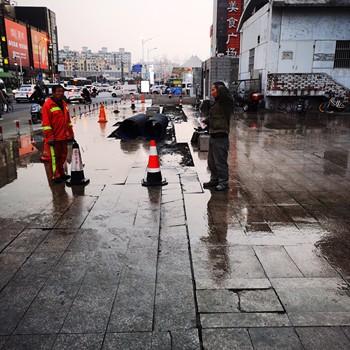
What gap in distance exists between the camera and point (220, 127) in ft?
21.2

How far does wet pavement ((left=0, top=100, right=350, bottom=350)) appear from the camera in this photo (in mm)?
2859

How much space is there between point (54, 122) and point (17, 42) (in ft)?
235

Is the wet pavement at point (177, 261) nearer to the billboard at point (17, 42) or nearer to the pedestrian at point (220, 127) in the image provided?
the pedestrian at point (220, 127)

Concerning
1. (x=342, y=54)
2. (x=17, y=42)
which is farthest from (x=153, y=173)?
(x=17, y=42)

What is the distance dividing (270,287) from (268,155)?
6620 millimetres

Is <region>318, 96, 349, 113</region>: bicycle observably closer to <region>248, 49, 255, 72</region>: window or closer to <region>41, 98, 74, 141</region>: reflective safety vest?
<region>248, 49, 255, 72</region>: window

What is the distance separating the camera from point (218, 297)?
3.30 m

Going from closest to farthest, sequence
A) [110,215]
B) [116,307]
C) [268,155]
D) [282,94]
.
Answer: [116,307] → [110,215] → [268,155] → [282,94]

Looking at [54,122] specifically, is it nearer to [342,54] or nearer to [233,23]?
[342,54]

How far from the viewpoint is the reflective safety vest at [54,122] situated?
6.99m

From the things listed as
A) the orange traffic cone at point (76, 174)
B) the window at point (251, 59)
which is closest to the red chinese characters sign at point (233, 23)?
the window at point (251, 59)

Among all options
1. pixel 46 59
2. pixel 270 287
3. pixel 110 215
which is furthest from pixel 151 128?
pixel 46 59

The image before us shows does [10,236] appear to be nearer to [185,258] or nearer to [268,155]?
[185,258]

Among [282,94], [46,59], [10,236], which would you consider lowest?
[10,236]
